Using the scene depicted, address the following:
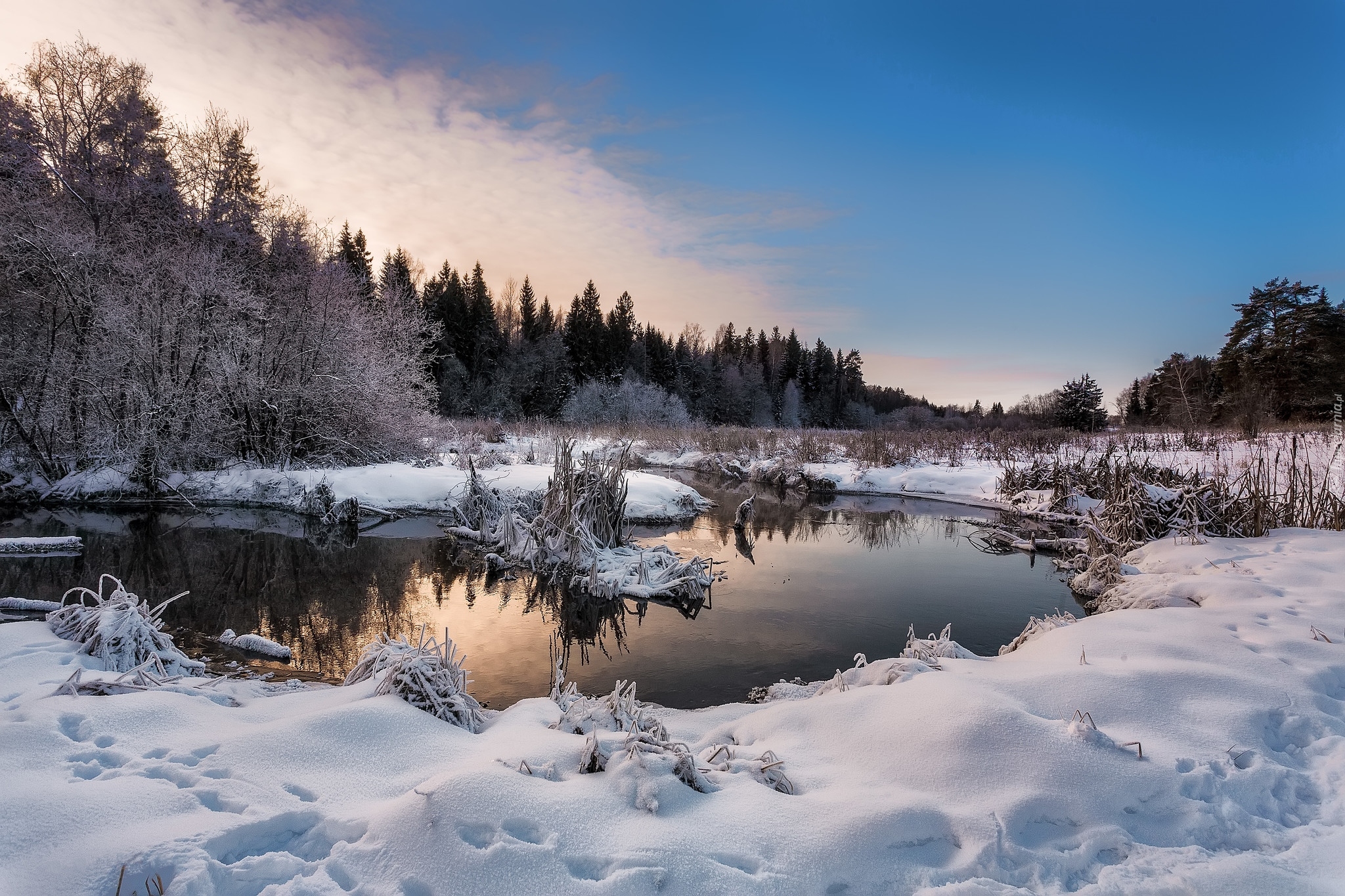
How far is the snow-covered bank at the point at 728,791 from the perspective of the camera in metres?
1.92

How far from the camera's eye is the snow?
12211 mm

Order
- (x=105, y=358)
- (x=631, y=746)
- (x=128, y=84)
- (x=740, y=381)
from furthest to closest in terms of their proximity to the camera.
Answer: (x=740, y=381) → (x=128, y=84) → (x=105, y=358) → (x=631, y=746)

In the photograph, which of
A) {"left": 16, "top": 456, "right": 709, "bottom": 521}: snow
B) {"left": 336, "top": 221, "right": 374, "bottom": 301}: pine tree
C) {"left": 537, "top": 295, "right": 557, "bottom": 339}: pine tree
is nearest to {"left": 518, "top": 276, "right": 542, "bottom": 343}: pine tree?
{"left": 537, "top": 295, "right": 557, "bottom": 339}: pine tree

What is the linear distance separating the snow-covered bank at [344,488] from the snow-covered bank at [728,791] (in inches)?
340

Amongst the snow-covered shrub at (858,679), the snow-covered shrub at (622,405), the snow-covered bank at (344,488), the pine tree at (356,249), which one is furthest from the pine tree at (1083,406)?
the pine tree at (356,249)

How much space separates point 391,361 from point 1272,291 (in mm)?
37086

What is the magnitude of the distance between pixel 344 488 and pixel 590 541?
7248 mm

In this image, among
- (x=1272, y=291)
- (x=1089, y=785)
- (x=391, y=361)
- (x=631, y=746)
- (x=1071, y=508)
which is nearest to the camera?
(x=1089, y=785)

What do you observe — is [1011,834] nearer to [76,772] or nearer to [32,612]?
[76,772]

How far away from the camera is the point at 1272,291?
86.8ft

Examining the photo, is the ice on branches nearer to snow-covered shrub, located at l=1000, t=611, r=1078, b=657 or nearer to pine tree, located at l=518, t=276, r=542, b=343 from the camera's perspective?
snow-covered shrub, located at l=1000, t=611, r=1078, b=657

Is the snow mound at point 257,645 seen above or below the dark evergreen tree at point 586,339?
below

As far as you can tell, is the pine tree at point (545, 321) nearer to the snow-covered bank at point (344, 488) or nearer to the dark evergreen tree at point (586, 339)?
the dark evergreen tree at point (586, 339)

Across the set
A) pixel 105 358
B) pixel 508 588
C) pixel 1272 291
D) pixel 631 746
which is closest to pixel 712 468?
pixel 508 588
